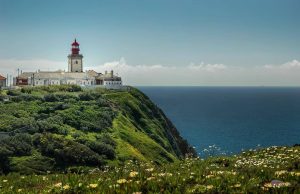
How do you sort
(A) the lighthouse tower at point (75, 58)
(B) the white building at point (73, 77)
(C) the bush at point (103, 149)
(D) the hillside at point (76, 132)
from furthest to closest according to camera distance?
(A) the lighthouse tower at point (75, 58) → (B) the white building at point (73, 77) → (C) the bush at point (103, 149) → (D) the hillside at point (76, 132)

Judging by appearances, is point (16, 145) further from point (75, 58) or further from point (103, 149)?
point (75, 58)

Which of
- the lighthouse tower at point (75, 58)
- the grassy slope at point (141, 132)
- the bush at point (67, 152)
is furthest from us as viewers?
the lighthouse tower at point (75, 58)

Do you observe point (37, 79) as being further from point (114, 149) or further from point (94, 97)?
point (114, 149)

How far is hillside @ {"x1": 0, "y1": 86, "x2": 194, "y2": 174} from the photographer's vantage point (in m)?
43.4

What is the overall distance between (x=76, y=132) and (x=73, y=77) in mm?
87079

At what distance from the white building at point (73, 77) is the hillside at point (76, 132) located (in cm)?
3998

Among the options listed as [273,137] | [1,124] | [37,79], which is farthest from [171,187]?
[37,79]

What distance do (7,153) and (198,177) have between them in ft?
96.4

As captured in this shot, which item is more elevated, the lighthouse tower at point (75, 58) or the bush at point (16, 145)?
the lighthouse tower at point (75, 58)

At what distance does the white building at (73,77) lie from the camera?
141 meters

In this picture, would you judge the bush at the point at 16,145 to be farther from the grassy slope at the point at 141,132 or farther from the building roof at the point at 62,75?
the building roof at the point at 62,75

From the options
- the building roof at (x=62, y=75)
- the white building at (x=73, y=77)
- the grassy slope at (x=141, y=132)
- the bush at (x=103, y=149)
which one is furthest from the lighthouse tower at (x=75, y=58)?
the bush at (x=103, y=149)

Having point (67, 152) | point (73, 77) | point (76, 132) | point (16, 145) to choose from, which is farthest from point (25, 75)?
point (67, 152)

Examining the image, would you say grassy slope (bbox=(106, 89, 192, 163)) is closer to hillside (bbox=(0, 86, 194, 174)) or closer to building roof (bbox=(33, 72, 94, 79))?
hillside (bbox=(0, 86, 194, 174))
